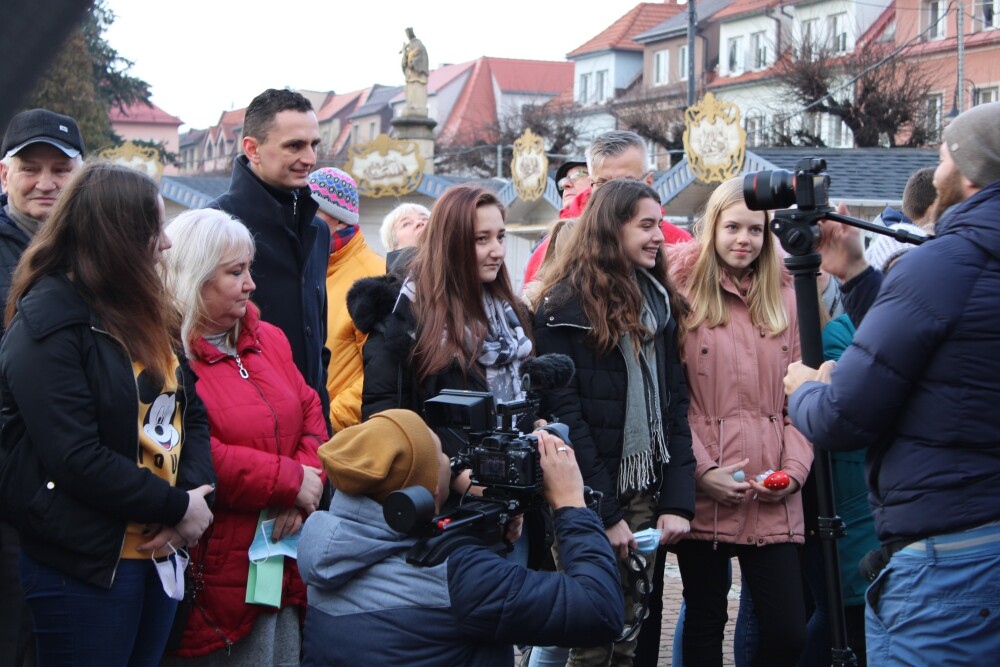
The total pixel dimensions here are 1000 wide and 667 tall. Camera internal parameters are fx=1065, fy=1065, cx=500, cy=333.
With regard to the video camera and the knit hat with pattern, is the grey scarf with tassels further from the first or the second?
the knit hat with pattern

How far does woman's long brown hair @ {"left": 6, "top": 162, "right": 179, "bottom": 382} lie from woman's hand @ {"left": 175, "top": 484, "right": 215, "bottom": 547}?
0.35 m

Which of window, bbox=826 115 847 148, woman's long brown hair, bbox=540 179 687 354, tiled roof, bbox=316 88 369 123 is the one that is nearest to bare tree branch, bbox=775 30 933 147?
window, bbox=826 115 847 148

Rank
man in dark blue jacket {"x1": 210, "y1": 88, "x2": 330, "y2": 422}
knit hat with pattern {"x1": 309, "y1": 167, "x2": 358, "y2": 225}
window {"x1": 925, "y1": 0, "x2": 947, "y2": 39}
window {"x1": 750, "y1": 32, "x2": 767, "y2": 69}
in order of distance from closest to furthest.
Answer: man in dark blue jacket {"x1": 210, "y1": 88, "x2": 330, "y2": 422}
knit hat with pattern {"x1": 309, "y1": 167, "x2": 358, "y2": 225}
window {"x1": 925, "y1": 0, "x2": 947, "y2": 39}
window {"x1": 750, "y1": 32, "x2": 767, "y2": 69}

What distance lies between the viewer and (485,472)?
109 inches

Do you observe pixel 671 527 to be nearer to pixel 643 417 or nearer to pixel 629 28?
pixel 643 417

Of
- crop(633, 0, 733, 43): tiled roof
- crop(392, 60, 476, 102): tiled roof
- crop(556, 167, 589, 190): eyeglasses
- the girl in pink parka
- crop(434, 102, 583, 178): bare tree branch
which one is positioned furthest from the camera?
crop(392, 60, 476, 102): tiled roof

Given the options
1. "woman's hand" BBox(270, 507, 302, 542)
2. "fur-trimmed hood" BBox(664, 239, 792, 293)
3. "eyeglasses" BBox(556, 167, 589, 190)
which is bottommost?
"woman's hand" BBox(270, 507, 302, 542)

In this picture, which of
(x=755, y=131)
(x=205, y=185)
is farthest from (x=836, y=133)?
(x=205, y=185)

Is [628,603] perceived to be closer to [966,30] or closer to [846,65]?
[846,65]

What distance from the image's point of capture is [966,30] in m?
41.2

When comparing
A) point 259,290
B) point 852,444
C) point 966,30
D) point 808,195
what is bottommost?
point 852,444

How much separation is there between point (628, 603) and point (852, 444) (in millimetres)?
1431

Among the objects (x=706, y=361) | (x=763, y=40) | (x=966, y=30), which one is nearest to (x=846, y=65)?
(x=966, y=30)

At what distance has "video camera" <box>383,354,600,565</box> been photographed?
258 centimetres
